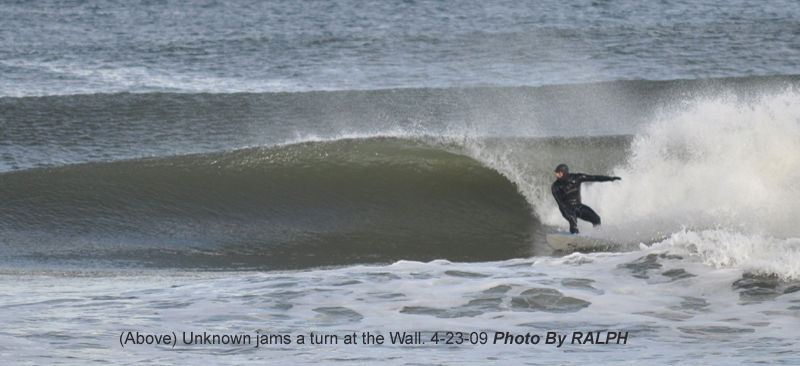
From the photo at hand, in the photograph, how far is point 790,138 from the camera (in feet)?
34.0

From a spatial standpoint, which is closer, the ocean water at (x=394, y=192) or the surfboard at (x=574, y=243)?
the ocean water at (x=394, y=192)

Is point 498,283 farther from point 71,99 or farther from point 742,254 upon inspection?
point 71,99

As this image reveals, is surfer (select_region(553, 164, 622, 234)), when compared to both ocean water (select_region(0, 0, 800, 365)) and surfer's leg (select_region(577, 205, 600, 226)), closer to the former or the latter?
surfer's leg (select_region(577, 205, 600, 226))

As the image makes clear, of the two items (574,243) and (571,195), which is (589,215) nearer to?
(571,195)

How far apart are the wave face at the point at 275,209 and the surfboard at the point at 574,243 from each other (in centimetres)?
42

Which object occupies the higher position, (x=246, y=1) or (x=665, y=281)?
(x=246, y=1)

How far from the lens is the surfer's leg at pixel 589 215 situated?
901 cm

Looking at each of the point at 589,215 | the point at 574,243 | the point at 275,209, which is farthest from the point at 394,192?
the point at 574,243

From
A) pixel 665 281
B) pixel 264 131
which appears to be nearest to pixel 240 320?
pixel 665 281

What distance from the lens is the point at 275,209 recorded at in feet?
35.3

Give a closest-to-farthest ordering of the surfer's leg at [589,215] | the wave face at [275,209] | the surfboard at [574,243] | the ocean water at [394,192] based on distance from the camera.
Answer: the ocean water at [394,192] < the surfboard at [574,243] < the surfer's leg at [589,215] < the wave face at [275,209]

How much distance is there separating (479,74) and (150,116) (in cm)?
854

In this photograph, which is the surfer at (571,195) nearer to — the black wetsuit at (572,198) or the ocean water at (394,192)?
the black wetsuit at (572,198)

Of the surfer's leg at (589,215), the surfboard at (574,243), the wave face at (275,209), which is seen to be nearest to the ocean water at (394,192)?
the wave face at (275,209)
